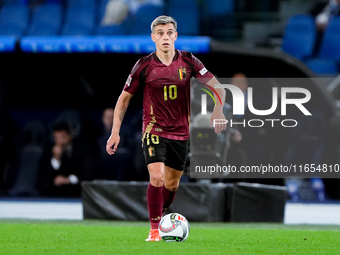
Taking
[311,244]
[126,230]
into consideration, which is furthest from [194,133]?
[311,244]

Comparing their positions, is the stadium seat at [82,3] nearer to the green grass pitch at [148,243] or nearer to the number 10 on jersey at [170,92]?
the green grass pitch at [148,243]

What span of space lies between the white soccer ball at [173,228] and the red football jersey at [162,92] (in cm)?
72

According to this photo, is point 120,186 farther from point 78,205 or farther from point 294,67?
point 294,67

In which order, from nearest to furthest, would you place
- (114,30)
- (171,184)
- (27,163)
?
(171,184) → (27,163) → (114,30)

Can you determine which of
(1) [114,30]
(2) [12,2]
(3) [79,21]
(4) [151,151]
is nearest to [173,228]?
(4) [151,151]

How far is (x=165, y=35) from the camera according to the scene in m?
5.79

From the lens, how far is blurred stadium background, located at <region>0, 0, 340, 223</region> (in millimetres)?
11523

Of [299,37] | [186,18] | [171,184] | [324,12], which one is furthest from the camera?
[324,12]

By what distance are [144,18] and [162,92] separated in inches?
297

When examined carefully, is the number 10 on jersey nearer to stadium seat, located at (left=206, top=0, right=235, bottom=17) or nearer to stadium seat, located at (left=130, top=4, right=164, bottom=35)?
stadium seat, located at (left=130, top=4, right=164, bottom=35)

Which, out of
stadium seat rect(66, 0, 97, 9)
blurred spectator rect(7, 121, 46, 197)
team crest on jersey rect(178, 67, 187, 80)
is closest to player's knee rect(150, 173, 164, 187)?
team crest on jersey rect(178, 67, 187, 80)

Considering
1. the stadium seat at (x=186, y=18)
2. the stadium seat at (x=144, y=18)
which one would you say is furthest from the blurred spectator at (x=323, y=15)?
the stadium seat at (x=144, y=18)

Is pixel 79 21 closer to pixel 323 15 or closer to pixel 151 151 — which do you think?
pixel 323 15

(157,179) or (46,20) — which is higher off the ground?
(46,20)
